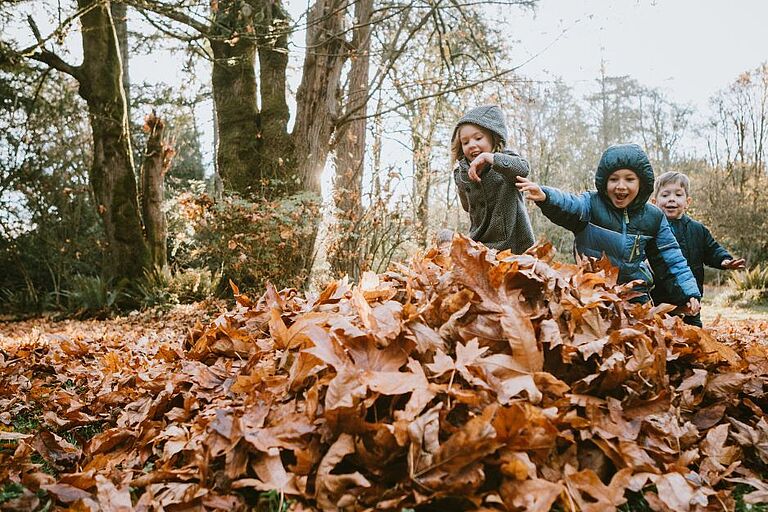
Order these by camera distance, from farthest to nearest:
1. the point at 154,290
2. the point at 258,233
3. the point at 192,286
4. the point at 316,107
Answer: the point at 192,286 < the point at 154,290 < the point at 316,107 < the point at 258,233

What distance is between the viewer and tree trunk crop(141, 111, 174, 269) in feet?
27.2

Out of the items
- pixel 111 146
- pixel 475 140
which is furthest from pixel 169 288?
pixel 475 140

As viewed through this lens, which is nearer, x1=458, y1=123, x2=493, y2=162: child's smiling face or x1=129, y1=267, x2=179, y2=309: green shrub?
x1=458, y1=123, x2=493, y2=162: child's smiling face

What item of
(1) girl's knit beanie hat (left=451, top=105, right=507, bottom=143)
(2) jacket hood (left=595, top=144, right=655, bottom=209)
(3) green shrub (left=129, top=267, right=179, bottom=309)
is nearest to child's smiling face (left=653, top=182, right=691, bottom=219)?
(2) jacket hood (left=595, top=144, right=655, bottom=209)

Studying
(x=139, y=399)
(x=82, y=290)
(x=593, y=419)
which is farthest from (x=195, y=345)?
(x=82, y=290)

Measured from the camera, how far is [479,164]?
309 centimetres

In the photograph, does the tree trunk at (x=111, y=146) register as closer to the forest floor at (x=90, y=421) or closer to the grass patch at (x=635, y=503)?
the forest floor at (x=90, y=421)

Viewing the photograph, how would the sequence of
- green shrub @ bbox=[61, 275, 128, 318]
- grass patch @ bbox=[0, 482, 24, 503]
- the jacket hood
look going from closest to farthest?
grass patch @ bbox=[0, 482, 24, 503]
the jacket hood
green shrub @ bbox=[61, 275, 128, 318]

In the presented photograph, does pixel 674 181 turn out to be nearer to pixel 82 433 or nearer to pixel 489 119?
pixel 489 119

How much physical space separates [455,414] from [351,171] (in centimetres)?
656

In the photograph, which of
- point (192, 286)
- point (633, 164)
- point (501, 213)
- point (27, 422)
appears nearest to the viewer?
point (27, 422)

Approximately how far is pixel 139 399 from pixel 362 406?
123 cm

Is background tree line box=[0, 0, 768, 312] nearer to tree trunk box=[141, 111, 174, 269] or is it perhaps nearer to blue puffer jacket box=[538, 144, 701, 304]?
tree trunk box=[141, 111, 174, 269]

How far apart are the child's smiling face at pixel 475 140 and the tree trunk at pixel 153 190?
21.8ft
